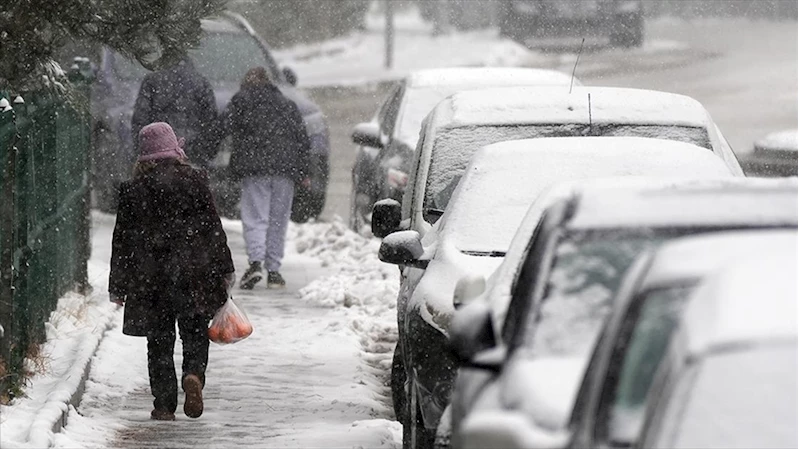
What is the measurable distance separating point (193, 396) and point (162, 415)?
0.21m

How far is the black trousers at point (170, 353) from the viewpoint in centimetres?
821

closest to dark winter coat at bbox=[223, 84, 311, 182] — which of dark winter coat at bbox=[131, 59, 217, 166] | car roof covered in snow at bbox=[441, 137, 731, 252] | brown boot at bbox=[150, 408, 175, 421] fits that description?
dark winter coat at bbox=[131, 59, 217, 166]

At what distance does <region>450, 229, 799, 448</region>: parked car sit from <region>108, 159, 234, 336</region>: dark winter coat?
4.66 meters

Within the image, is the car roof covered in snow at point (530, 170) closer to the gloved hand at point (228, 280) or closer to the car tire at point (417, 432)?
the car tire at point (417, 432)

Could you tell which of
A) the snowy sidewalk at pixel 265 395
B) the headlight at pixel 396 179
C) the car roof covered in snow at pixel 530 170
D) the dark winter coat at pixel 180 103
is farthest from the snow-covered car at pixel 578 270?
the dark winter coat at pixel 180 103

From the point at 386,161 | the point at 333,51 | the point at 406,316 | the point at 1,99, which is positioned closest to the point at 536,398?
the point at 406,316

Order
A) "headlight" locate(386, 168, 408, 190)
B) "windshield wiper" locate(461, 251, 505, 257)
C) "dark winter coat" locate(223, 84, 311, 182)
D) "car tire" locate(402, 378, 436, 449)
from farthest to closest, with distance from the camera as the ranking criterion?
"dark winter coat" locate(223, 84, 311, 182) < "headlight" locate(386, 168, 408, 190) < "windshield wiper" locate(461, 251, 505, 257) < "car tire" locate(402, 378, 436, 449)

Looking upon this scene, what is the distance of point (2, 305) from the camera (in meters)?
7.85

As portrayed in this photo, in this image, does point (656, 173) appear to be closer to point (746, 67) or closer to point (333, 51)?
point (746, 67)

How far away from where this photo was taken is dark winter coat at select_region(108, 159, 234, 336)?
320 inches

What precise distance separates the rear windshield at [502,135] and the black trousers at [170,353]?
1.32 meters

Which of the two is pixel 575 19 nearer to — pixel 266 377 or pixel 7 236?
pixel 266 377

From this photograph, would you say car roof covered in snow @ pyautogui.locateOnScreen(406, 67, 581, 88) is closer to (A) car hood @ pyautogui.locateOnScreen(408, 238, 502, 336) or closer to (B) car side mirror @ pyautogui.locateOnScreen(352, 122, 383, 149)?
(B) car side mirror @ pyautogui.locateOnScreen(352, 122, 383, 149)

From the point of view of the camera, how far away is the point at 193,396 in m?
8.16
